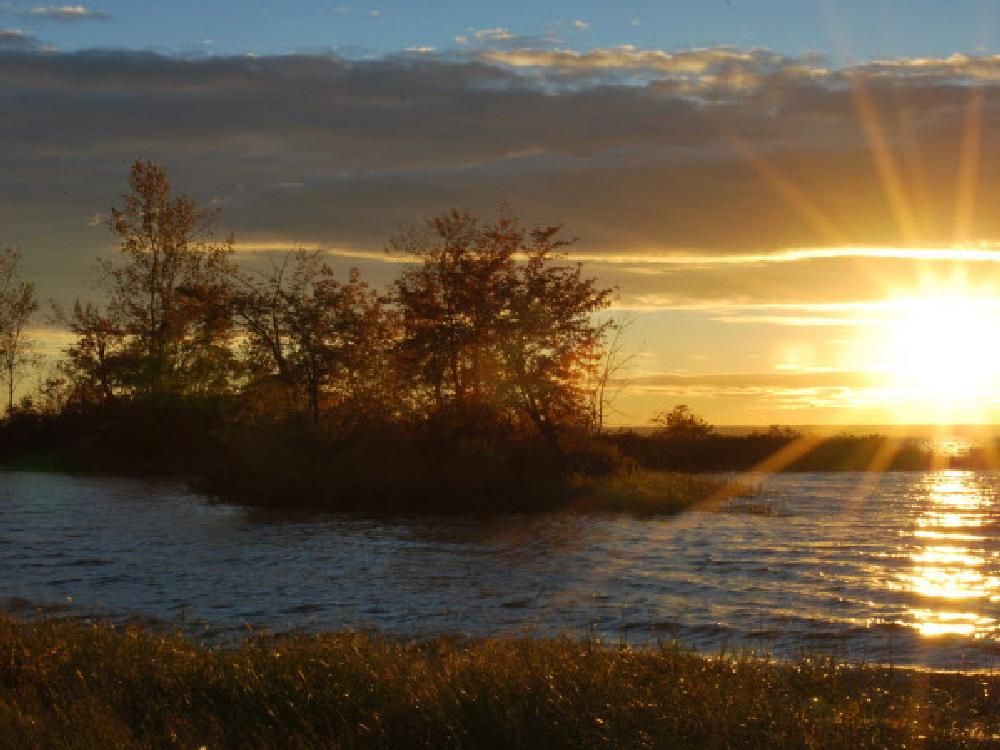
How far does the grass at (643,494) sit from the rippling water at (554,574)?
1566 mm

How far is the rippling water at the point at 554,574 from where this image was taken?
71.0 feet

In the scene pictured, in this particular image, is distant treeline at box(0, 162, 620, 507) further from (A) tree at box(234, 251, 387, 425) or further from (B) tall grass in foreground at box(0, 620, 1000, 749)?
(B) tall grass in foreground at box(0, 620, 1000, 749)

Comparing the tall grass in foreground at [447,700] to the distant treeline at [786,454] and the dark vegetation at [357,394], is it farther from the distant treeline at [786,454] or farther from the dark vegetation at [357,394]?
the distant treeline at [786,454]

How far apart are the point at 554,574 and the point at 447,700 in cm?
1792

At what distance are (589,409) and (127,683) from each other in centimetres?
4537

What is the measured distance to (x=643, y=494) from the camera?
47.9m

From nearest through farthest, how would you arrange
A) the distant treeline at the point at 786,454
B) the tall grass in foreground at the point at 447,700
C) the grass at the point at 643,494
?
the tall grass in foreground at the point at 447,700 → the grass at the point at 643,494 → the distant treeline at the point at 786,454

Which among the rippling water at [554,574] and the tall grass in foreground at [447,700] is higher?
the tall grass in foreground at [447,700]

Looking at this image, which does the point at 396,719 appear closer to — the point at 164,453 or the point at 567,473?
the point at 567,473

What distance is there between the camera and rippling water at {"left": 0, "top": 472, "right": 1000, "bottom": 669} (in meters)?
21.6

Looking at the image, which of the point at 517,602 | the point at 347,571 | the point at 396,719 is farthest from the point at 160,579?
the point at 396,719

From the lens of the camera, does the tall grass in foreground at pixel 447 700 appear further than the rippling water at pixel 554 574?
No

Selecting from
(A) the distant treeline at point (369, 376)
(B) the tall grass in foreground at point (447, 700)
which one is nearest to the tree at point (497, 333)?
(A) the distant treeline at point (369, 376)

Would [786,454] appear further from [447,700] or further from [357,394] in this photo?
[447,700]
